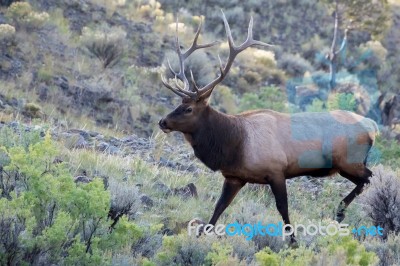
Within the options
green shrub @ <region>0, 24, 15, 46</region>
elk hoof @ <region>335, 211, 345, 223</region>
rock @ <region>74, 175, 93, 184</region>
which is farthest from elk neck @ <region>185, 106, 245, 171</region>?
green shrub @ <region>0, 24, 15, 46</region>

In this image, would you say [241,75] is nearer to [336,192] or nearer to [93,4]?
[93,4]

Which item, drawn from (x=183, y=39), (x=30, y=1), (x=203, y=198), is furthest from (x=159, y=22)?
(x=203, y=198)

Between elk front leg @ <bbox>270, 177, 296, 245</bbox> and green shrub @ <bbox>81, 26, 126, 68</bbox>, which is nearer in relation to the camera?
elk front leg @ <bbox>270, 177, 296, 245</bbox>

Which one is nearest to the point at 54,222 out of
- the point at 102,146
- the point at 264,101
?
the point at 102,146

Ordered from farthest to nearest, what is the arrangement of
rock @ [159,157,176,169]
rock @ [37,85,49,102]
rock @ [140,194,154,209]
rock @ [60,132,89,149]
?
1. rock @ [37,85,49,102]
2. rock @ [159,157,176,169]
3. rock @ [60,132,89,149]
4. rock @ [140,194,154,209]

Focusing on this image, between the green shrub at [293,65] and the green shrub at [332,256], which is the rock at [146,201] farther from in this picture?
the green shrub at [293,65]

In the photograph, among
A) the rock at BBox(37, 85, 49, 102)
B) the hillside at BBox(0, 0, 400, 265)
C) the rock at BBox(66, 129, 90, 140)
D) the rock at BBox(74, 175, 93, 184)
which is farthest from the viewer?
the rock at BBox(37, 85, 49, 102)

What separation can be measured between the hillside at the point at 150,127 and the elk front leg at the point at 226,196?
195 millimetres

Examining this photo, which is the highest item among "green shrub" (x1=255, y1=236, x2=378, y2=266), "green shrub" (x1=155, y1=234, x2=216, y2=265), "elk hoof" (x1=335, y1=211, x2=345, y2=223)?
"green shrub" (x1=255, y1=236, x2=378, y2=266)

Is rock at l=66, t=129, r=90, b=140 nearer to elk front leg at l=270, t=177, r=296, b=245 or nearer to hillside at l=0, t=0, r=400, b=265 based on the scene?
hillside at l=0, t=0, r=400, b=265

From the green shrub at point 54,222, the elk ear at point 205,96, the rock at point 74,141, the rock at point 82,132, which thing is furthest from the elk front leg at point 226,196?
the rock at point 82,132

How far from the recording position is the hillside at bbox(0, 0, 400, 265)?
245 inches

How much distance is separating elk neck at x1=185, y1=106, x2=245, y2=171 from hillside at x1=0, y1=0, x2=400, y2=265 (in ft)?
1.99

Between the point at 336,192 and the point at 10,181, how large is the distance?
17.0 ft
